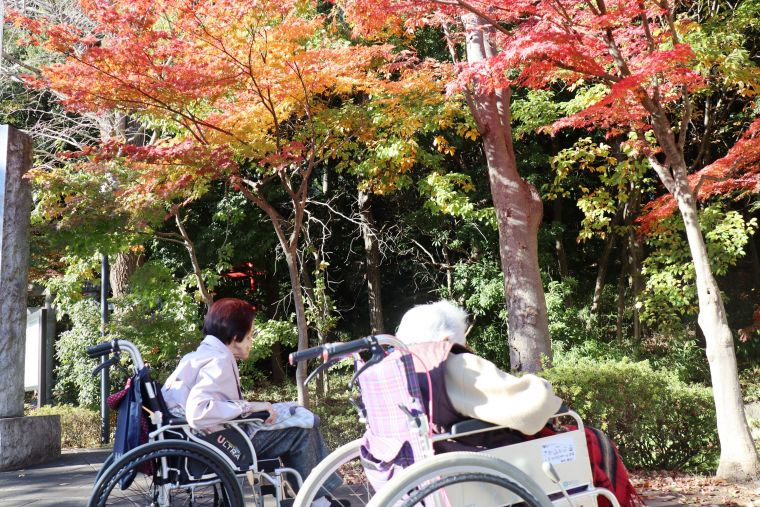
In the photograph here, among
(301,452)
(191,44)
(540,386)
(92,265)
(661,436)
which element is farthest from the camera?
(92,265)

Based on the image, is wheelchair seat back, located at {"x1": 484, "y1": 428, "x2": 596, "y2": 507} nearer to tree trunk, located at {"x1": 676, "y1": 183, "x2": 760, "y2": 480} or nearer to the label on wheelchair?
the label on wheelchair

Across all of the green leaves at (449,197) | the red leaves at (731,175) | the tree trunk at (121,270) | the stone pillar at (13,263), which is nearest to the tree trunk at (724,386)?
the red leaves at (731,175)

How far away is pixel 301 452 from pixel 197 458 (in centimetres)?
55

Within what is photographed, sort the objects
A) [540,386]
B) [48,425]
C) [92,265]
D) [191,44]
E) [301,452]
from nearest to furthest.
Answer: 1. [540,386]
2. [301,452]
3. [191,44]
4. [48,425]
5. [92,265]

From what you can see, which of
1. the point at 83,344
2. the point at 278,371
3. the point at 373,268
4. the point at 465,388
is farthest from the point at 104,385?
the point at 465,388

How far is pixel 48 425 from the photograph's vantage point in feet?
23.1

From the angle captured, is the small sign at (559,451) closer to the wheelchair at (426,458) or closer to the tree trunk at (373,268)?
the wheelchair at (426,458)

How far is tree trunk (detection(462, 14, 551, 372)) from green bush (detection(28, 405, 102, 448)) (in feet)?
19.8

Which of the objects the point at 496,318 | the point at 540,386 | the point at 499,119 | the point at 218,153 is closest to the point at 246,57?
the point at 218,153

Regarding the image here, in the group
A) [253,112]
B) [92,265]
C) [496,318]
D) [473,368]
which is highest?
[253,112]

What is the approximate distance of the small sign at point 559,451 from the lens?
8.36 ft

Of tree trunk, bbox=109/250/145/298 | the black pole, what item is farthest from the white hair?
tree trunk, bbox=109/250/145/298

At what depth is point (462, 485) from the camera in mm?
2262

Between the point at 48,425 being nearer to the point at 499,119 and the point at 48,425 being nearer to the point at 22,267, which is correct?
the point at 22,267
